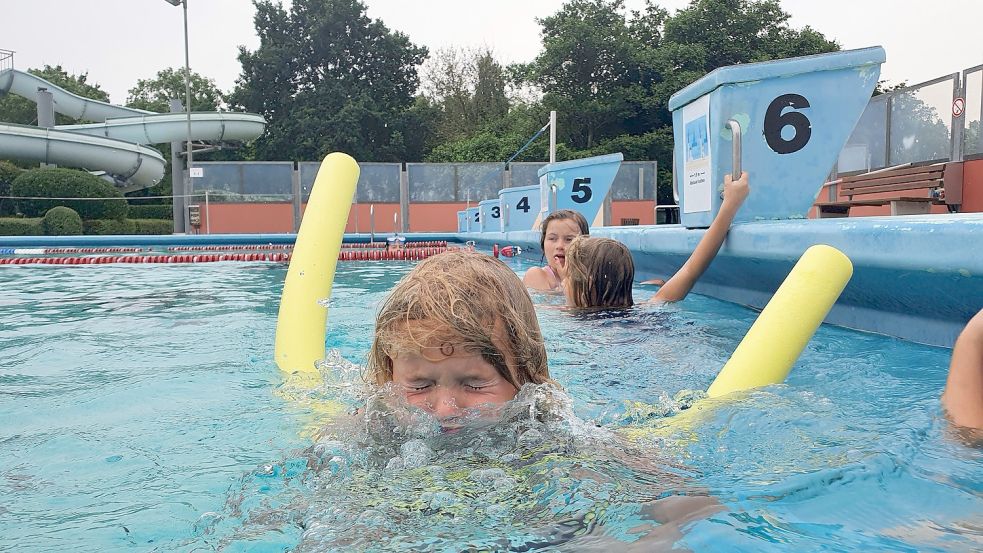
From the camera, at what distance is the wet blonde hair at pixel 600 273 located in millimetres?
4348

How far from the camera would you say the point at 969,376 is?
1959 mm

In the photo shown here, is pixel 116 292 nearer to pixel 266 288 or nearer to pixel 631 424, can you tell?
pixel 266 288

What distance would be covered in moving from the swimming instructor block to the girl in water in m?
1.23

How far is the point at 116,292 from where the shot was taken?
7.01m

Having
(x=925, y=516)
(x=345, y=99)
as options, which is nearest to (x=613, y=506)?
(x=925, y=516)

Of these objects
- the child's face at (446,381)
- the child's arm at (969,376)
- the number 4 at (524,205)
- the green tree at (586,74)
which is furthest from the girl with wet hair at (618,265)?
the green tree at (586,74)

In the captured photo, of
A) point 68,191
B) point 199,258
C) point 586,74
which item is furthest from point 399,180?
point 586,74

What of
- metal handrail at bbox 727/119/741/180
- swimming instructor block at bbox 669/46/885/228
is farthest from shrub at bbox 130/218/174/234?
metal handrail at bbox 727/119/741/180

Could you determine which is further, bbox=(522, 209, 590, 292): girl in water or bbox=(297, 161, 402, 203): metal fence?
bbox=(297, 161, 402, 203): metal fence

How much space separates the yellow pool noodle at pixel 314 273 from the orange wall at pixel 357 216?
19.3m

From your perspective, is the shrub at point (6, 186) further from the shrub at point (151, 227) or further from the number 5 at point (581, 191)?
the number 5 at point (581, 191)

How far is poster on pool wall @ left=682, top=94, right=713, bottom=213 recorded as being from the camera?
466cm

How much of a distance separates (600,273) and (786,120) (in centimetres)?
136

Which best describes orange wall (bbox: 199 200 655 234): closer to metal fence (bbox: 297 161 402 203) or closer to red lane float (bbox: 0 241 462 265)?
metal fence (bbox: 297 161 402 203)
